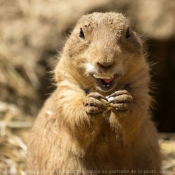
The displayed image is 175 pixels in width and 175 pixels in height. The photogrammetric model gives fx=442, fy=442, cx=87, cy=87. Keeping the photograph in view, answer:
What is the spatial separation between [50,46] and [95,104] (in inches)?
166

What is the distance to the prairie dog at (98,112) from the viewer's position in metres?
4.31

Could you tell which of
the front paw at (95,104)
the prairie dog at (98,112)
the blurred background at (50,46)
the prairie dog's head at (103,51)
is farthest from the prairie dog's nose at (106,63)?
the blurred background at (50,46)

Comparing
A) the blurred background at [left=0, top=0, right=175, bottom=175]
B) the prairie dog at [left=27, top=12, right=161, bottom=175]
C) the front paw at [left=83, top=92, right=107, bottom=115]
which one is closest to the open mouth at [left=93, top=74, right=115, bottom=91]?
the prairie dog at [left=27, top=12, right=161, bottom=175]

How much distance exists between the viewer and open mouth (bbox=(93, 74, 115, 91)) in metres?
4.13

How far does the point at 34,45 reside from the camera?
8.41m

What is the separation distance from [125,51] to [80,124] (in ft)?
2.90

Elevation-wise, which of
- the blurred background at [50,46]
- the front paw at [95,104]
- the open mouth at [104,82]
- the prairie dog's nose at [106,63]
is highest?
the blurred background at [50,46]

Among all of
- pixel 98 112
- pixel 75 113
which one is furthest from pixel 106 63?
pixel 75 113

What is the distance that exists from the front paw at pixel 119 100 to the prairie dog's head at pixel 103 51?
0.37 ft

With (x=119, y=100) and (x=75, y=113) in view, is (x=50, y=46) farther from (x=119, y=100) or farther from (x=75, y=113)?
(x=119, y=100)

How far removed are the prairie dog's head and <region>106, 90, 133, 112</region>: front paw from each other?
0.37ft

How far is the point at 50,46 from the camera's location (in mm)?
8312

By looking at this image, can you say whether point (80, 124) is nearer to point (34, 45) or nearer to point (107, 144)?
point (107, 144)

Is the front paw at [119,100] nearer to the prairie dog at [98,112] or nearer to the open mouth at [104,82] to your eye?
the prairie dog at [98,112]
